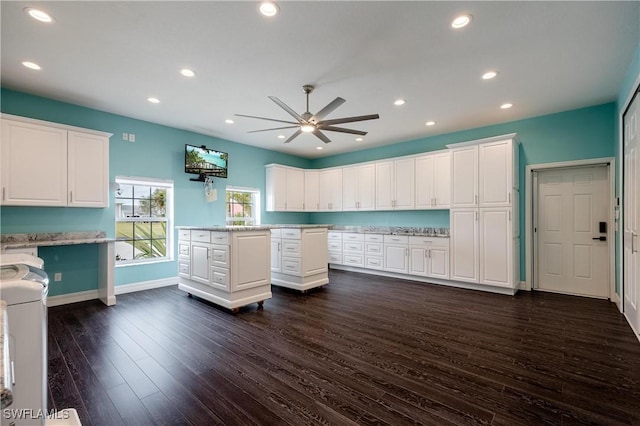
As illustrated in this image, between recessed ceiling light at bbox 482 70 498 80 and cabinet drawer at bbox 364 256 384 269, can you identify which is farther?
cabinet drawer at bbox 364 256 384 269

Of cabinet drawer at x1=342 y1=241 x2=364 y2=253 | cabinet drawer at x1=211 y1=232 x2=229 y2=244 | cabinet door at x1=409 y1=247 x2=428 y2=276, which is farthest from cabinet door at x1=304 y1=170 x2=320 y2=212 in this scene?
cabinet drawer at x1=211 y1=232 x2=229 y2=244

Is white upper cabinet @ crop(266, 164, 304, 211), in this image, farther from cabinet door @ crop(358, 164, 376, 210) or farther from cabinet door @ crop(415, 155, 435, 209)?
cabinet door @ crop(415, 155, 435, 209)

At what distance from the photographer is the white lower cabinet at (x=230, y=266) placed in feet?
12.3

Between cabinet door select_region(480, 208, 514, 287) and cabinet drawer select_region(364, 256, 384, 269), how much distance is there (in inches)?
73.1

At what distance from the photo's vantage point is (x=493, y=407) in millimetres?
1874

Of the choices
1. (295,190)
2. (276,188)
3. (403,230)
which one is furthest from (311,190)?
(403,230)

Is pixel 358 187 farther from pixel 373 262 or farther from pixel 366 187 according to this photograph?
pixel 373 262

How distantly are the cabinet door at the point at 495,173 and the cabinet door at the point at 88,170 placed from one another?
19.1 feet

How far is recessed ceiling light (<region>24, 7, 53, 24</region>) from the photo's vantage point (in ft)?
7.59

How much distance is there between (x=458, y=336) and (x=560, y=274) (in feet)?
9.68

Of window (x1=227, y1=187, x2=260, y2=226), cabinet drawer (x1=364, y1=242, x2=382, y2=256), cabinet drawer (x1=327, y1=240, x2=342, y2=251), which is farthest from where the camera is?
cabinet drawer (x1=327, y1=240, x2=342, y2=251)

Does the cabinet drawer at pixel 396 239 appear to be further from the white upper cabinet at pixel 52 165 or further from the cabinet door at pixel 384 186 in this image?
the white upper cabinet at pixel 52 165

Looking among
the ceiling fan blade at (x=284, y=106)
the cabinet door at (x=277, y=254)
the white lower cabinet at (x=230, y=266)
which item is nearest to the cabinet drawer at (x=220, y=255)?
the white lower cabinet at (x=230, y=266)

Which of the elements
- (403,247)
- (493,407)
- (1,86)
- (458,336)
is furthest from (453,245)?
(1,86)
